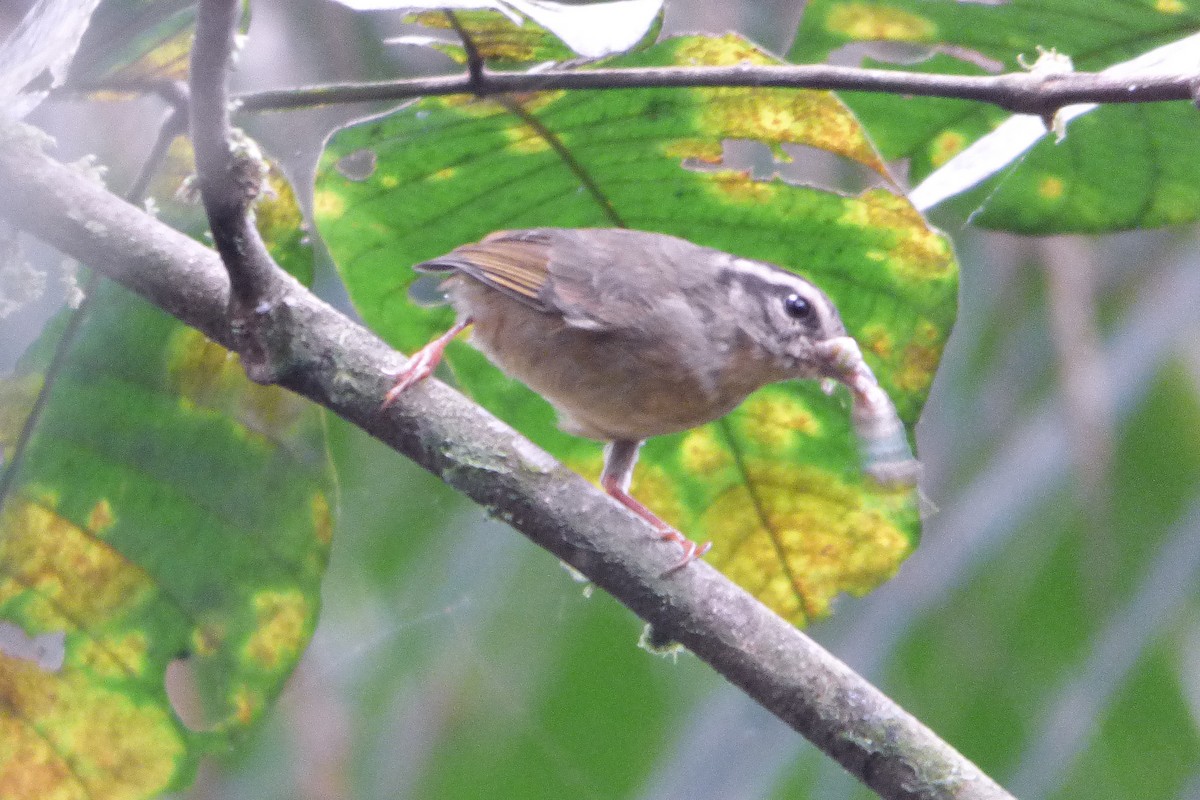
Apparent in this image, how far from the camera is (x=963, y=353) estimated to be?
4.25 metres

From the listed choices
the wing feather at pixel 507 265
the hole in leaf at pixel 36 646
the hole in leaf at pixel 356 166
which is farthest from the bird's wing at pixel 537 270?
the hole in leaf at pixel 36 646

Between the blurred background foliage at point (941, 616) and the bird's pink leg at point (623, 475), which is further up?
the bird's pink leg at point (623, 475)

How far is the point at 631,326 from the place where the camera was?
259 cm

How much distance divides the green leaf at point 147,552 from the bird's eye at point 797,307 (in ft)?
3.01

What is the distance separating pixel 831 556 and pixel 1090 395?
1807 millimetres

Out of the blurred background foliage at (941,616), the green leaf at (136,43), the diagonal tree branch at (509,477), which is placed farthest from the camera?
the blurred background foliage at (941,616)

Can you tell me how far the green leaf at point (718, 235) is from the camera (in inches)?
87.3

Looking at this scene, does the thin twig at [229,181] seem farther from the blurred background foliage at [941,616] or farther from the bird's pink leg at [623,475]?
the blurred background foliage at [941,616]

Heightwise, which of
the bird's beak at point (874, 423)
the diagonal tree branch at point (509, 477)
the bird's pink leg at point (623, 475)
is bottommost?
the bird's pink leg at point (623, 475)

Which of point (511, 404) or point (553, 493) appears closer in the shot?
point (553, 493)

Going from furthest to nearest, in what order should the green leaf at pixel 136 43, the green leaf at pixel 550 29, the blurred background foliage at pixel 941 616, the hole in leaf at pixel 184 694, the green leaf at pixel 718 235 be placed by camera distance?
the blurred background foliage at pixel 941 616, the hole in leaf at pixel 184 694, the green leaf at pixel 718 235, the green leaf at pixel 136 43, the green leaf at pixel 550 29

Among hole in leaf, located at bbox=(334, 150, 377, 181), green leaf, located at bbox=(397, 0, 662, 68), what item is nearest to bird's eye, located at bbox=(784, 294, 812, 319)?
green leaf, located at bbox=(397, 0, 662, 68)

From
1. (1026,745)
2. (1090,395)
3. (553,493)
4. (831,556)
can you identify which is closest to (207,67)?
(553,493)

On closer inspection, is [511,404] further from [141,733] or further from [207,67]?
[207,67]
